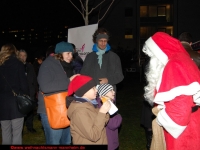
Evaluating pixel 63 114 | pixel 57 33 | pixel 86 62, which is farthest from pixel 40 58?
pixel 57 33

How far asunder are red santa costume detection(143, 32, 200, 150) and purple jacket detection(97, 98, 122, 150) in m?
1.10

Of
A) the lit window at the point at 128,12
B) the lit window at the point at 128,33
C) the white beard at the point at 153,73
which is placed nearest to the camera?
the white beard at the point at 153,73

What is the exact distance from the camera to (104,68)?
15.9ft

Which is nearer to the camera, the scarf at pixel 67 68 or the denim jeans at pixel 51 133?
the denim jeans at pixel 51 133

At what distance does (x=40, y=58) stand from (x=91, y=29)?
160 inches

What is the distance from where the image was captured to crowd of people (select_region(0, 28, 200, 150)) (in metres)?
2.44

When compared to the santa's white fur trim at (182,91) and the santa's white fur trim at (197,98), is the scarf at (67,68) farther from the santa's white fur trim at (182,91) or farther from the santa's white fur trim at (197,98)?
the santa's white fur trim at (197,98)

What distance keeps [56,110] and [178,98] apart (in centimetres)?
205

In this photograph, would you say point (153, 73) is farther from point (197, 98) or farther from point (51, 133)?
point (51, 133)

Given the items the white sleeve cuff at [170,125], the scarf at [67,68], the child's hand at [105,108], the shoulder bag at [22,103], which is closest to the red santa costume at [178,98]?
the white sleeve cuff at [170,125]

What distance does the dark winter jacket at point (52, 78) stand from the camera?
396 centimetres

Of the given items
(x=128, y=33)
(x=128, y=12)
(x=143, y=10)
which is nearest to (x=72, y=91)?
(x=128, y=33)

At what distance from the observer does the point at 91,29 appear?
5781 mm

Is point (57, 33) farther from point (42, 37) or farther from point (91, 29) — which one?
point (91, 29)
